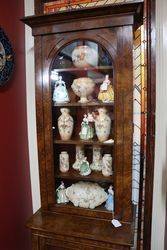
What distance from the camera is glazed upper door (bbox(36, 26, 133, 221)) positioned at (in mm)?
1124

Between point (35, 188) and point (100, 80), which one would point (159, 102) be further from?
point (35, 188)

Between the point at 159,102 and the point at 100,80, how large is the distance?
42cm

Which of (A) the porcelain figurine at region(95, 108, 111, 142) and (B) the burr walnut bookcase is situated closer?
(B) the burr walnut bookcase

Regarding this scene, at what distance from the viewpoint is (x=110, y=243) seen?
1097 mm

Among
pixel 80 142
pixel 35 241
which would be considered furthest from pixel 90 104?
pixel 35 241

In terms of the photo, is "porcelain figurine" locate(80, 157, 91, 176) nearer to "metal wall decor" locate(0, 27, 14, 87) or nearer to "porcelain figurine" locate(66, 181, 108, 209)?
"porcelain figurine" locate(66, 181, 108, 209)

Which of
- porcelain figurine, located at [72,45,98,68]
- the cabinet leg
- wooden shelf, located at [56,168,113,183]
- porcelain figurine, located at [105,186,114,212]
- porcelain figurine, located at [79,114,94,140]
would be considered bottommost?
the cabinet leg

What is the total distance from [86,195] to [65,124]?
42 centimetres

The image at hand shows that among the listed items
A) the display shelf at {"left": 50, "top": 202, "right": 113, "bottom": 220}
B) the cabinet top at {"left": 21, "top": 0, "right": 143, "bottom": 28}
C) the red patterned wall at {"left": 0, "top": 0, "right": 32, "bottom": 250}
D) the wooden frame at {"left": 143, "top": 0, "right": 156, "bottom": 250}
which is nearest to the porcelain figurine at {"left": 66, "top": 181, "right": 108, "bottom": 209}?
the display shelf at {"left": 50, "top": 202, "right": 113, "bottom": 220}

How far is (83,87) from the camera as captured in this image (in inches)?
49.7

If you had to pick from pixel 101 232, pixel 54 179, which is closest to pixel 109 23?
pixel 54 179

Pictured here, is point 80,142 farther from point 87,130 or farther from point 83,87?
point 83,87

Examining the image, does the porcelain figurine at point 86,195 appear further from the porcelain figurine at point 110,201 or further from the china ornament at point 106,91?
the china ornament at point 106,91

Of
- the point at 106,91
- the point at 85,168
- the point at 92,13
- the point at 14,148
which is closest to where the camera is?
the point at 92,13
